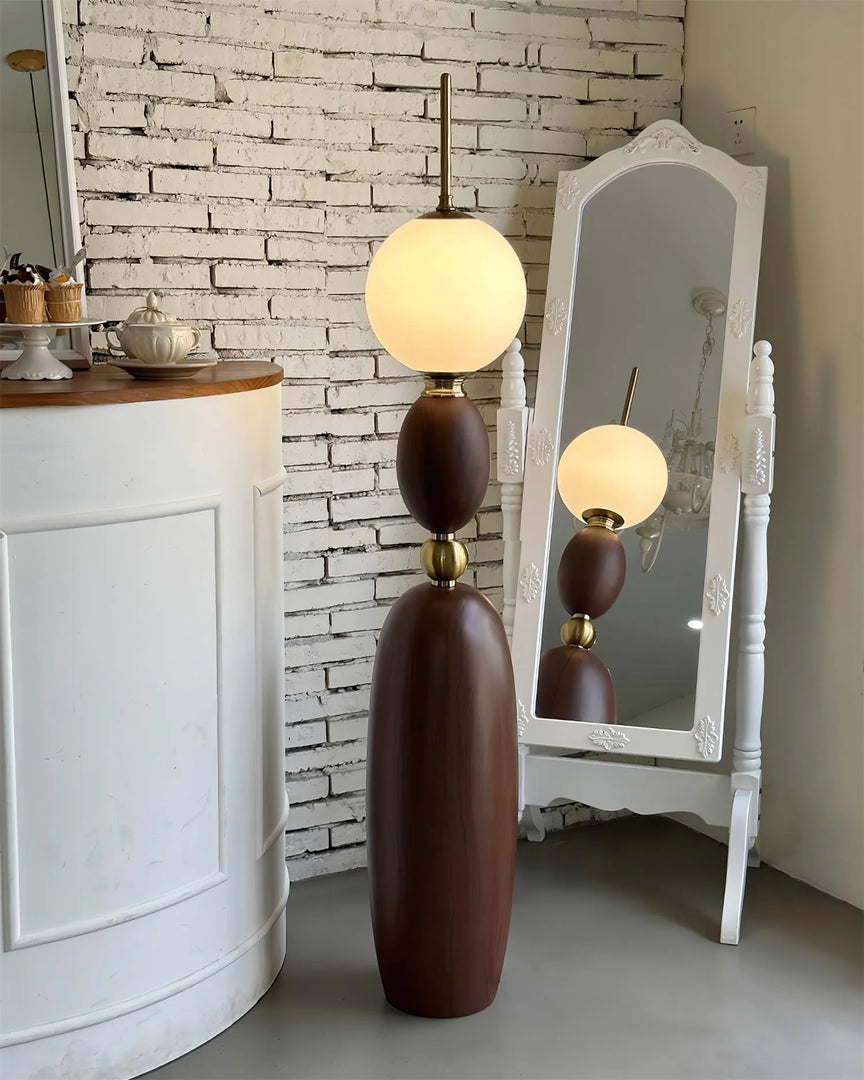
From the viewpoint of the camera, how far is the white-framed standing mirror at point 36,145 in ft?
6.89

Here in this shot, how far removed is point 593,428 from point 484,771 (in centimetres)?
86

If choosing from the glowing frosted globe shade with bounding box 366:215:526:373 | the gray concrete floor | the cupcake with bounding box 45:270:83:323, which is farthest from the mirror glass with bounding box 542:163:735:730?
the cupcake with bounding box 45:270:83:323

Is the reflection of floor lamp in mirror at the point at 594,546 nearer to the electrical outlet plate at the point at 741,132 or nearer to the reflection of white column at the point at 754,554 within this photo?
the reflection of white column at the point at 754,554

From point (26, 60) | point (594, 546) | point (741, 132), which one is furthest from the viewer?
point (741, 132)

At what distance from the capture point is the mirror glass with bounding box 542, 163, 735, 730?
2.49m

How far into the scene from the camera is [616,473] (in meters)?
2.38

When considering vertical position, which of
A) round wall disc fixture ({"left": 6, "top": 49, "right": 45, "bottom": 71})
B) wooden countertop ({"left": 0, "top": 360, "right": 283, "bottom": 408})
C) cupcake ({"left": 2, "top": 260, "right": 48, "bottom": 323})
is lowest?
wooden countertop ({"left": 0, "top": 360, "right": 283, "bottom": 408})

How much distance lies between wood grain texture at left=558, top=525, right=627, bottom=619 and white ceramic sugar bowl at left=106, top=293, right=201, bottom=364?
0.96 meters

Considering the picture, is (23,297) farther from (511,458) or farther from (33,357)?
(511,458)

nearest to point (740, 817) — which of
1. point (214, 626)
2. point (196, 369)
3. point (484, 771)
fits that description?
point (484, 771)

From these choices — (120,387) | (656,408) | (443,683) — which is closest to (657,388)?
(656,408)

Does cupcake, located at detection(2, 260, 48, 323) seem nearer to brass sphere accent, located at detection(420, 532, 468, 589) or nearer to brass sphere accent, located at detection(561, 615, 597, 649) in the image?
brass sphere accent, located at detection(420, 532, 468, 589)

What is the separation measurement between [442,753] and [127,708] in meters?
0.53

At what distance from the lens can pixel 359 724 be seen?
8.89 ft
